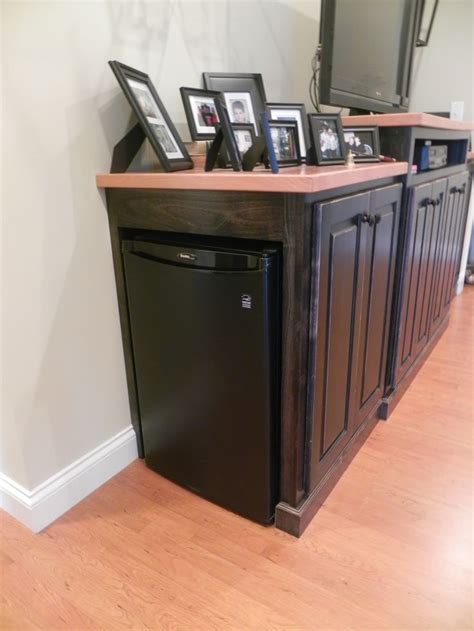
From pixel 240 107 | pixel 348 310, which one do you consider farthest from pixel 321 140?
pixel 240 107

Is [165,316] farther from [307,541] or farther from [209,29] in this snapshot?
[209,29]

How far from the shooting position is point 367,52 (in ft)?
5.89

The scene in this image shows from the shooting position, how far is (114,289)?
153cm

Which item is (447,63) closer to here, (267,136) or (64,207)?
(267,136)

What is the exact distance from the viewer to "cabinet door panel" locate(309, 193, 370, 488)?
1.17m

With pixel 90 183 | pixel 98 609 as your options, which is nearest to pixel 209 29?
pixel 90 183

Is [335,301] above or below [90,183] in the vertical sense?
below

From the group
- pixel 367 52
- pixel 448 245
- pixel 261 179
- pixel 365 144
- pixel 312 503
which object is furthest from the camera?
pixel 448 245

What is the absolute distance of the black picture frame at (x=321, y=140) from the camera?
1.31m

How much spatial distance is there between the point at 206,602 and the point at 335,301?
0.84 metres

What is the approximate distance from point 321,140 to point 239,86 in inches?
28.4

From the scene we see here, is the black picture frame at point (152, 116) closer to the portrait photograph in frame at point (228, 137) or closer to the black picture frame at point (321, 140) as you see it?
the portrait photograph in frame at point (228, 137)

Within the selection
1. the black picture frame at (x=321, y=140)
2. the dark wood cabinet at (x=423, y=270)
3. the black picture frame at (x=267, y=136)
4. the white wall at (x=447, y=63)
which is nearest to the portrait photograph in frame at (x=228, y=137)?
the black picture frame at (x=267, y=136)

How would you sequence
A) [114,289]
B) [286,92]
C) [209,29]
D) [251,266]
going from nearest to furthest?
[251,266], [114,289], [209,29], [286,92]
